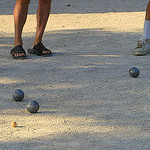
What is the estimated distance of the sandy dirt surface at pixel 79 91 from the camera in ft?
11.6

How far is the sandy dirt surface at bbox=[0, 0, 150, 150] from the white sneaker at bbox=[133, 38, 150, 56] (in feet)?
0.46

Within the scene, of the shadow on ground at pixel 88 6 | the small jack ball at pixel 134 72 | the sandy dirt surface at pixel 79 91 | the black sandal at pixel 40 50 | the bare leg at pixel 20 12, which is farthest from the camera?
the shadow on ground at pixel 88 6

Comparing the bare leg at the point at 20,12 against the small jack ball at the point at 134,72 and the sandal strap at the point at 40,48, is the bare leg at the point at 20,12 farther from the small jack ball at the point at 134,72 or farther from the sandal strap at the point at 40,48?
the small jack ball at the point at 134,72

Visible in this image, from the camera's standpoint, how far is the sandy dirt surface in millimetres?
3529

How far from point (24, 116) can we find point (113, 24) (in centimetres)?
532

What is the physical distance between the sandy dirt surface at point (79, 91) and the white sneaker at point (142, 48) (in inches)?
5.5

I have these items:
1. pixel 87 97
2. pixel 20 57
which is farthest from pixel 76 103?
pixel 20 57

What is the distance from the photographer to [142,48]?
21.5 ft

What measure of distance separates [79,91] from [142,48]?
2.10 m

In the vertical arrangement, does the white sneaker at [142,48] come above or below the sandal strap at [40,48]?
below

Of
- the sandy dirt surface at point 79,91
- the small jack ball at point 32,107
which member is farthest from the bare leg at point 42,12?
the small jack ball at point 32,107

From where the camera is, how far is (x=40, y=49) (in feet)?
21.1

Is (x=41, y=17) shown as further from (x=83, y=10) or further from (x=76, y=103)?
(x=83, y=10)

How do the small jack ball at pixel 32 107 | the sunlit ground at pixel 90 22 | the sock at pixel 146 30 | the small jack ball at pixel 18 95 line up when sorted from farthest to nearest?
the sunlit ground at pixel 90 22
the sock at pixel 146 30
the small jack ball at pixel 18 95
the small jack ball at pixel 32 107
